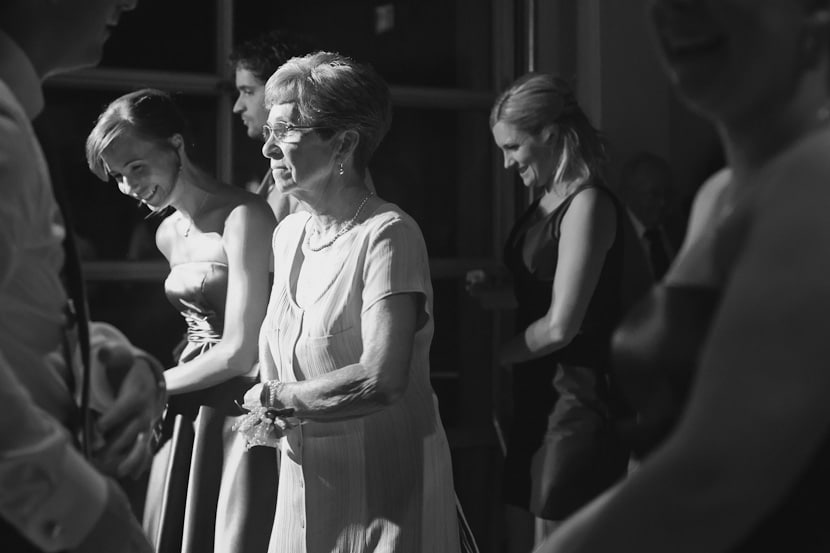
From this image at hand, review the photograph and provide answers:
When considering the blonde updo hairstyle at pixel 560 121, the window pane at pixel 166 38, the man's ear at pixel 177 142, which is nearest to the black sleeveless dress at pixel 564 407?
the blonde updo hairstyle at pixel 560 121

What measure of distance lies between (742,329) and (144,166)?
6.63ft

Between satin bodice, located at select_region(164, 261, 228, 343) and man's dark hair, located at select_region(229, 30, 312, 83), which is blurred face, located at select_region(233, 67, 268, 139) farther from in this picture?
satin bodice, located at select_region(164, 261, 228, 343)

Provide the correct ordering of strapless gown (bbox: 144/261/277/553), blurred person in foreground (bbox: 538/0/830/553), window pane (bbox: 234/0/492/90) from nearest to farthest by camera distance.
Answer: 1. blurred person in foreground (bbox: 538/0/830/553)
2. strapless gown (bbox: 144/261/277/553)
3. window pane (bbox: 234/0/492/90)

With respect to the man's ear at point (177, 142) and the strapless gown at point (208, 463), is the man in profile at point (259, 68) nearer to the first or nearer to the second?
the man's ear at point (177, 142)

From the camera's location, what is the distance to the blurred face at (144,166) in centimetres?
255

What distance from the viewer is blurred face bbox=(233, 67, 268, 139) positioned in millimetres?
2902

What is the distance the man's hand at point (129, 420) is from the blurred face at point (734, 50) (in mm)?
764

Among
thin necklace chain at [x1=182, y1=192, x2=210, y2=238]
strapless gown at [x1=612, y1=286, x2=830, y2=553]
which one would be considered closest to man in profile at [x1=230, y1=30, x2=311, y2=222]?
thin necklace chain at [x1=182, y1=192, x2=210, y2=238]

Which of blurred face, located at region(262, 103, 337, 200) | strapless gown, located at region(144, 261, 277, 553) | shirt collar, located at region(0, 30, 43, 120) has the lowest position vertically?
strapless gown, located at region(144, 261, 277, 553)

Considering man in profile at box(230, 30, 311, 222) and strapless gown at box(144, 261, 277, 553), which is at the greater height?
man in profile at box(230, 30, 311, 222)

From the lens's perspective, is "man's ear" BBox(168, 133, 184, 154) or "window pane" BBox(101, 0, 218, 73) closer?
"man's ear" BBox(168, 133, 184, 154)

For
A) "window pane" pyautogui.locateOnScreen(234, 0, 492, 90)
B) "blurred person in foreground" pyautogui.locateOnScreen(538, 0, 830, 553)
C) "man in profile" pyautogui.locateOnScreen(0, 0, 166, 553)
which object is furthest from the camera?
"window pane" pyautogui.locateOnScreen(234, 0, 492, 90)

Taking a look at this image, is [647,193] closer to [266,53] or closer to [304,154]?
[266,53]

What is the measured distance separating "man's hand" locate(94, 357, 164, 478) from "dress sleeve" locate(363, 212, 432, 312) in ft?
2.06
